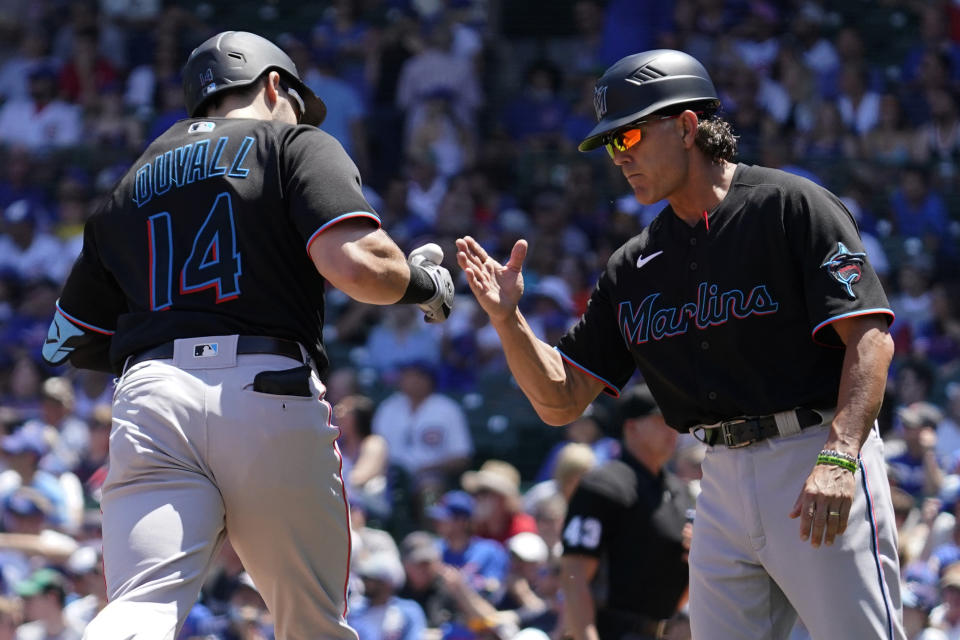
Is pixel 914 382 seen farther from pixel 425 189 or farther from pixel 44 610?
pixel 44 610

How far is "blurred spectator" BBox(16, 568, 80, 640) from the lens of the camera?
728 cm

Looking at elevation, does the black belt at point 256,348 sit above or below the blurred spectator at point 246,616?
above

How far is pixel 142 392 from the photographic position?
3428 mm

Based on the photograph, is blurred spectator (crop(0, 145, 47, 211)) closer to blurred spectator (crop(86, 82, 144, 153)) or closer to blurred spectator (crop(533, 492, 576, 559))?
blurred spectator (crop(86, 82, 144, 153))

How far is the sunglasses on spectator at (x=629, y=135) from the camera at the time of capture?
3777 mm

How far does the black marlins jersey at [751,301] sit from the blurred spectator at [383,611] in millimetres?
3694

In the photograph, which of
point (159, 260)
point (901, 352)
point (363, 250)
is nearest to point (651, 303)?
point (363, 250)

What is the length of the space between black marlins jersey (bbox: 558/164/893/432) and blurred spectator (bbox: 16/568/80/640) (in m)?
4.59

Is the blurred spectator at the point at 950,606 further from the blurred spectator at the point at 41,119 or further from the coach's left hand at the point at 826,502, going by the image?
the blurred spectator at the point at 41,119

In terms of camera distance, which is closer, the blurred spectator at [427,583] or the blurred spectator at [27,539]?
the blurred spectator at [427,583]

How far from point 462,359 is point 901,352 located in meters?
3.40

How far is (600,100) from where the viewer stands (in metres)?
3.86

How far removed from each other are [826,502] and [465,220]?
8.86 meters

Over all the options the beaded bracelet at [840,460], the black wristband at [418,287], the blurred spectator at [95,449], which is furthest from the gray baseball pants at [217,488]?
the blurred spectator at [95,449]
